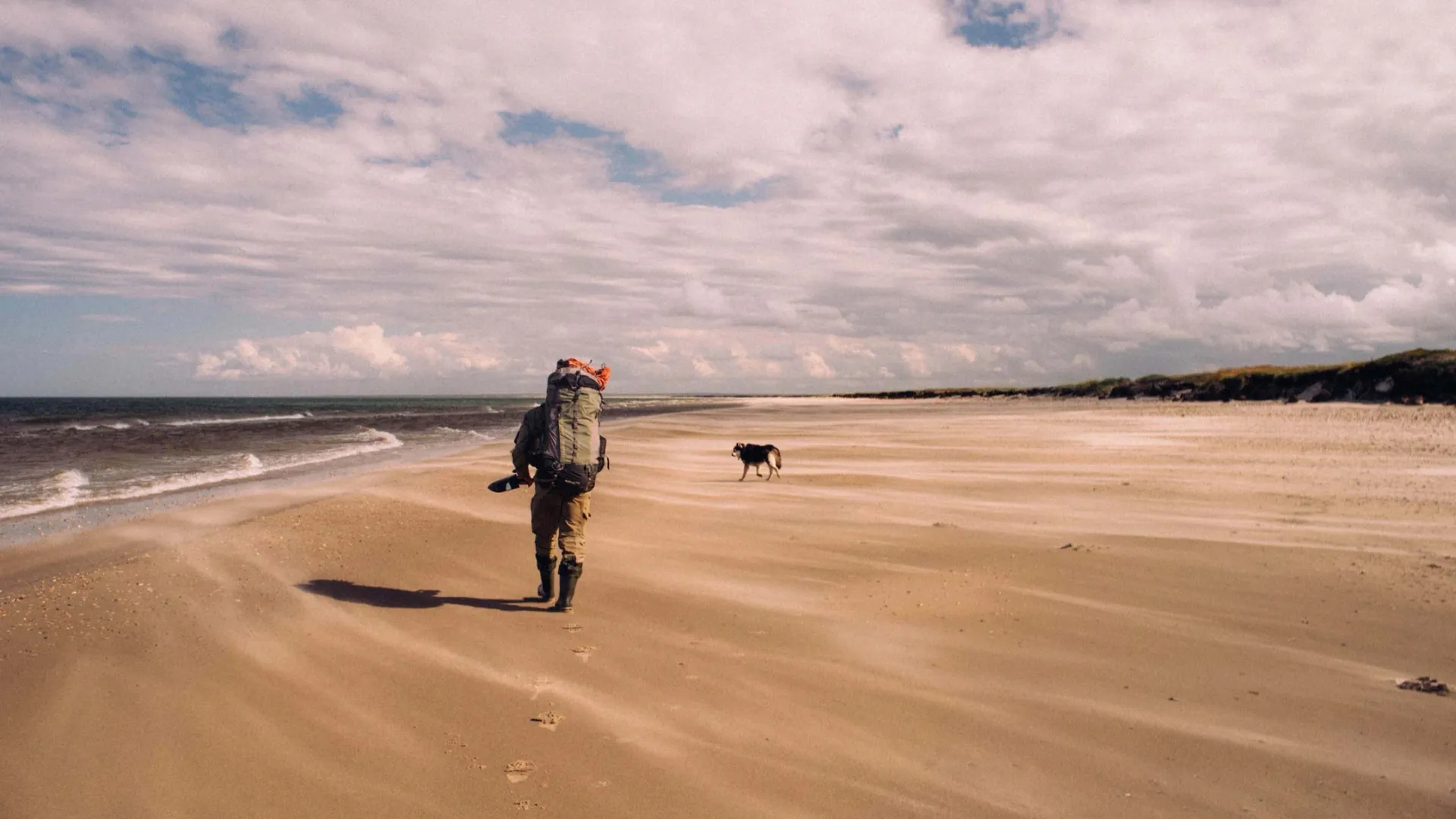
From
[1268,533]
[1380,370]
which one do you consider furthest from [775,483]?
[1380,370]

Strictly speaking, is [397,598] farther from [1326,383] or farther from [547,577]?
[1326,383]

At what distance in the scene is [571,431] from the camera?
775cm

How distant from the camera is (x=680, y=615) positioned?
23.7 ft

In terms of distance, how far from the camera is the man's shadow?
7586 millimetres

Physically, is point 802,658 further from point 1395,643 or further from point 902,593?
point 1395,643

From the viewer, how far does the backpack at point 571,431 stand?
25.2ft

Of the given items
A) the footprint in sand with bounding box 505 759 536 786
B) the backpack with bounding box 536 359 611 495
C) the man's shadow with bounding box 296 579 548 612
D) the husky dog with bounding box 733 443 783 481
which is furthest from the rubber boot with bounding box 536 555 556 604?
the husky dog with bounding box 733 443 783 481

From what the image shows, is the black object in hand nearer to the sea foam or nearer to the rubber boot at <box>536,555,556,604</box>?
the rubber boot at <box>536,555,556,604</box>

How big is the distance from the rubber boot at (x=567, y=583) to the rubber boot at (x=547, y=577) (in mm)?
192

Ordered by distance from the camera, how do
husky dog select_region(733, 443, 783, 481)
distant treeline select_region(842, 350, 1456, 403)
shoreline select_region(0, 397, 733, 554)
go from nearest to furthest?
shoreline select_region(0, 397, 733, 554)
husky dog select_region(733, 443, 783, 481)
distant treeline select_region(842, 350, 1456, 403)

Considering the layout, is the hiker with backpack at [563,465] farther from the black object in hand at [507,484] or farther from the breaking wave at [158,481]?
the breaking wave at [158,481]

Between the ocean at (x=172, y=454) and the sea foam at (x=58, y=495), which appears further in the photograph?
the ocean at (x=172, y=454)

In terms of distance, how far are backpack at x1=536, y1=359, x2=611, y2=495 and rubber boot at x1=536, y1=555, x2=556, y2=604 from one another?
2.16ft

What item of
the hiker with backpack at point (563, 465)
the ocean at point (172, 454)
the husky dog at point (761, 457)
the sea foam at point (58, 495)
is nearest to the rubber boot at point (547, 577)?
the hiker with backpack at point (563, 465)
